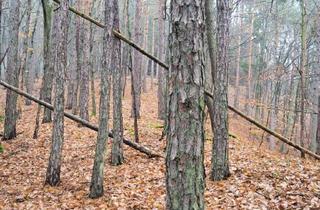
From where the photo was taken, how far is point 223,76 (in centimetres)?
729

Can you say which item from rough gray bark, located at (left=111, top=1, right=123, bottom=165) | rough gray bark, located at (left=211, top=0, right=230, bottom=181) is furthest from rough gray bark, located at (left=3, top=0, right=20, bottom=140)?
rough gray bark, located at (left=211, top=0, right=230, bottom=181)

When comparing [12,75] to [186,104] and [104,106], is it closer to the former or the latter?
[104,106]

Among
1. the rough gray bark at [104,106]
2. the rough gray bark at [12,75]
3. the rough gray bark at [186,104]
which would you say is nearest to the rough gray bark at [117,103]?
Result: the rough gray bark at [104,106]

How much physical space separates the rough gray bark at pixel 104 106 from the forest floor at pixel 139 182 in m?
0.35

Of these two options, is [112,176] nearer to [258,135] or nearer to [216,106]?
[216,106]

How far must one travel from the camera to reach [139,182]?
8.17m

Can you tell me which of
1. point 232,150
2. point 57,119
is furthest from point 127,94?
point 57,119

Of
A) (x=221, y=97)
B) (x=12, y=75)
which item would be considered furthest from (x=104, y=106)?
(x=12, y=75)

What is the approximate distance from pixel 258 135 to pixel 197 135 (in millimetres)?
24478

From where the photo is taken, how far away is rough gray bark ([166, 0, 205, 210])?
3162 millimetres

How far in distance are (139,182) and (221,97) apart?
2747 millimetres

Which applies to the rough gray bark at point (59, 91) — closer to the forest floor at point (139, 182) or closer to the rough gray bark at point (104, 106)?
the forest floor at point (139, 182)

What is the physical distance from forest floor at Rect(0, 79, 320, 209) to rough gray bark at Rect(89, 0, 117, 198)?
1.16ft

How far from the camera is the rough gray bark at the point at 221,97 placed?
720cm
